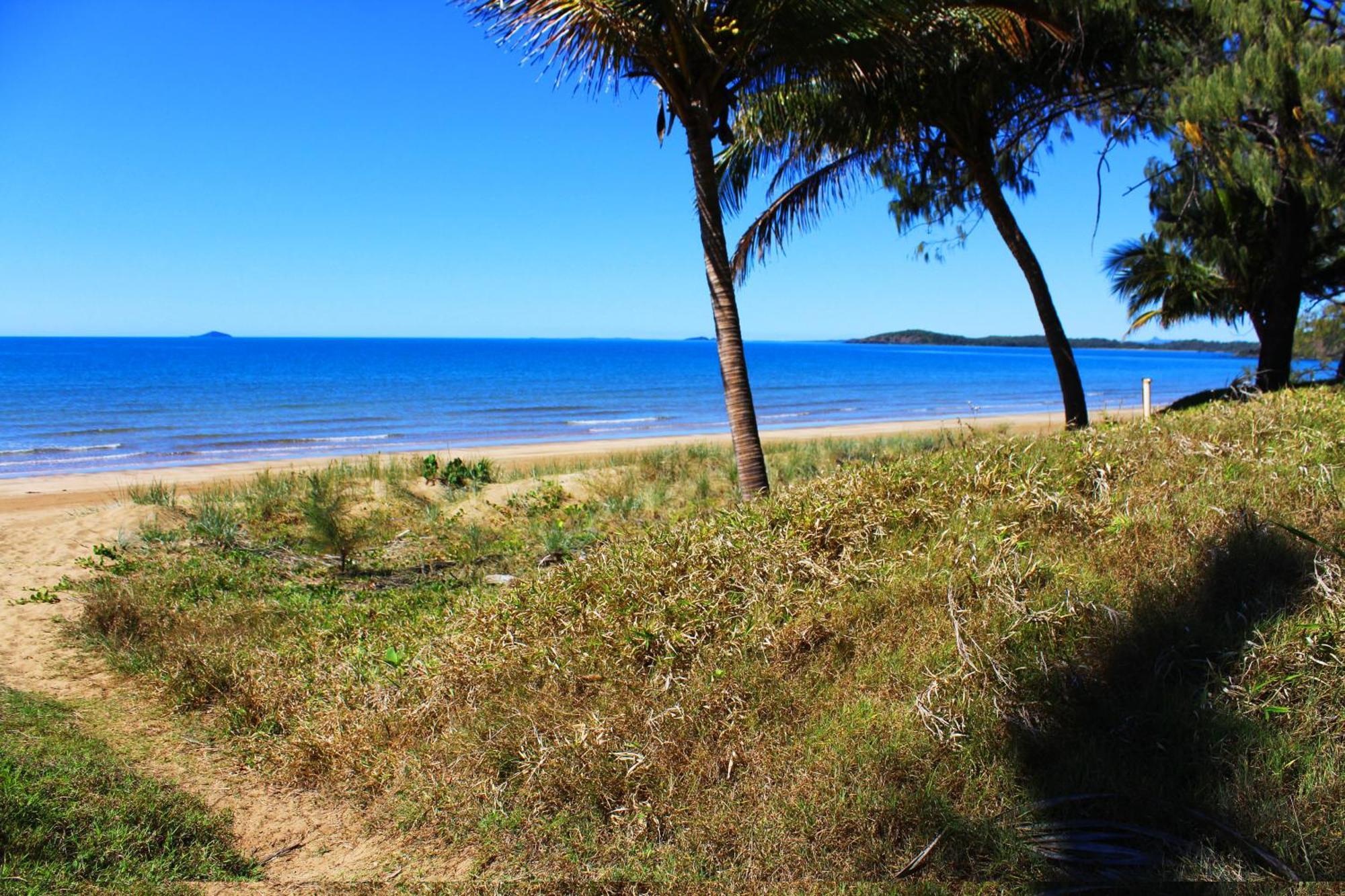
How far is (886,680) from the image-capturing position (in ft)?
11.6

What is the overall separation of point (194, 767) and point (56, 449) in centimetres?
2263

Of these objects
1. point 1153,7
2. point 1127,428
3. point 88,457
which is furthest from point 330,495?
point 88,457

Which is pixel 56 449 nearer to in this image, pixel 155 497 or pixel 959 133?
pixel 155 497

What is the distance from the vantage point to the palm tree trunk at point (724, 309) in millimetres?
7449

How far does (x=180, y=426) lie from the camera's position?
29.2 m

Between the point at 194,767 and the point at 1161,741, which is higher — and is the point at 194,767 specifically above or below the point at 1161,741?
below

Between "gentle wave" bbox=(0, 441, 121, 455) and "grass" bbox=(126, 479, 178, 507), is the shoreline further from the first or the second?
"gentle wave" bbox=(0, 441, 121, 455)

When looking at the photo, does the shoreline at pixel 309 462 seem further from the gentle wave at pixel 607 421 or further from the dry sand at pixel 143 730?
the gentle wave at pixel 607 421

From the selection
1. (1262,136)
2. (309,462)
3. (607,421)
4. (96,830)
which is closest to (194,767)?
(96,830)

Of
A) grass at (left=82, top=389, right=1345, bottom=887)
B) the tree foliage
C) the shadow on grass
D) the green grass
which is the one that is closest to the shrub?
grass at (left=82, top=389, right=1345, bottom=887)

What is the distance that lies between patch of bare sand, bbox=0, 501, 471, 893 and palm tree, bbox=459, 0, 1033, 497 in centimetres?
434

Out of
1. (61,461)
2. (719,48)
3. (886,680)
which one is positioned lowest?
(61,461)

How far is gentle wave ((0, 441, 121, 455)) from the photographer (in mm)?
21859

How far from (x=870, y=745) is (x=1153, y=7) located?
11.2 metres
